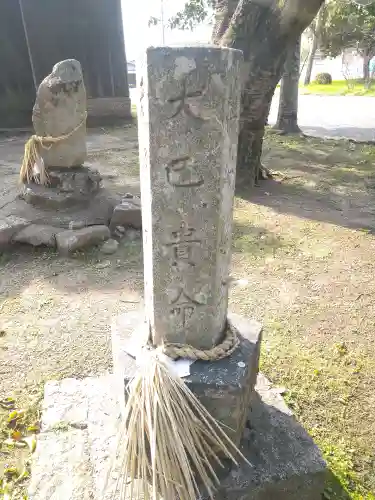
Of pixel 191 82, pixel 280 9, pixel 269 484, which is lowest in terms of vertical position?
pixel 269 484

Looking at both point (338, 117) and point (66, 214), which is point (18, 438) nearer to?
point (66, 214)

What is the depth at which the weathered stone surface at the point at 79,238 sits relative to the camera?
4.00 meters

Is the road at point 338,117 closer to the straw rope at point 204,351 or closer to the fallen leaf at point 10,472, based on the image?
the straw rope at point 204,351

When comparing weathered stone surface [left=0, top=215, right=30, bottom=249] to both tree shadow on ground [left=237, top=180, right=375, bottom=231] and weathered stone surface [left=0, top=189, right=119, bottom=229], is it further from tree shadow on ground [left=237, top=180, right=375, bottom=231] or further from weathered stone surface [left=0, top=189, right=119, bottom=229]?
tree shadow on ground [left=237, top=180, right=375, bottom=231]

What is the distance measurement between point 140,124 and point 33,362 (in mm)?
2029

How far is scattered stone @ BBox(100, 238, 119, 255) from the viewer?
13.6 ft

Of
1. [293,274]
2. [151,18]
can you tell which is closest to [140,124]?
[293,274]

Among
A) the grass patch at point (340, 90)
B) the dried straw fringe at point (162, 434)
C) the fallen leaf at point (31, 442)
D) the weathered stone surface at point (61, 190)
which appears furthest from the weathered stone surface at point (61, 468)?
the grass patch at point (340, 90)

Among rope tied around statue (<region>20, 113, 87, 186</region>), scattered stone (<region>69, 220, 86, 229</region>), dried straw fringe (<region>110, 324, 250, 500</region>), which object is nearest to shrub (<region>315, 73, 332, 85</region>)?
rope tied around statue (<region>20, 113, 87, 186</region>)

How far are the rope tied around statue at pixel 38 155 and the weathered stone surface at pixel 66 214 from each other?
318mm

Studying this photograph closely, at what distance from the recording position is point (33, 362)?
271 centimetres

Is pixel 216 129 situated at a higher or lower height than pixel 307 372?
higher

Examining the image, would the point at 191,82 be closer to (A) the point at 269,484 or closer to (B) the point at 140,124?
(B) the point at 140,124

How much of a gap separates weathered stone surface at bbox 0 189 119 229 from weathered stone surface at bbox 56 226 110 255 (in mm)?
170
